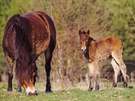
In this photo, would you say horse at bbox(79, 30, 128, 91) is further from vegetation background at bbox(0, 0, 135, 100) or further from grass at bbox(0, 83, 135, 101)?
vegetation background at bbox(0, 0, 135, 100)

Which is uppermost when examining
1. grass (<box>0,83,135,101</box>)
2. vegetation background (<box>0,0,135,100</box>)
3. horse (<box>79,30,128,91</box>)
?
vegetation background (<box>0,0,135,100</box>)

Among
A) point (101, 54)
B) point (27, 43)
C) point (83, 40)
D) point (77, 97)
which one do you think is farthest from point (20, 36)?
point (101, 54)

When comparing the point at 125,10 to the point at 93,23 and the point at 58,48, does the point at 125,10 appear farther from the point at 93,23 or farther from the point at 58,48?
the point at 58,48

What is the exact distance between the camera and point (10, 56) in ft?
32.3

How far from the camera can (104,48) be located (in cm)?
1240

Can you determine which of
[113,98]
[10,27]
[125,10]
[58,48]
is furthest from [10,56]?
[125,10]

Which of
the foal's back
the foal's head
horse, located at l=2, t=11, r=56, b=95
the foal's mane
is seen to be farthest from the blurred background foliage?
the foal's mane

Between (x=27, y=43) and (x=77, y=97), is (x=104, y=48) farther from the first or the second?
(x=27, y=43)

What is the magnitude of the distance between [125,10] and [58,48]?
8845 millimetres

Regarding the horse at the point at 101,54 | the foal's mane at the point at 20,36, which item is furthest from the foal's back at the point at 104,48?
the foal's mane at the point at 20,36

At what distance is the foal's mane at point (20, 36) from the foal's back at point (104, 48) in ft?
9.88

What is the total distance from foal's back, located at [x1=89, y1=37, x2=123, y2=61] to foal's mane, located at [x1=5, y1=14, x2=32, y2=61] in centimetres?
301

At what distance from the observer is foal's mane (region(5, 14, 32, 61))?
29.2 feet

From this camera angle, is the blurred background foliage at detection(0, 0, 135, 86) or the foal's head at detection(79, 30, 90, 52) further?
the blurred background foliage at detection(0, 0, 135, 86)
